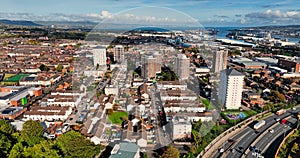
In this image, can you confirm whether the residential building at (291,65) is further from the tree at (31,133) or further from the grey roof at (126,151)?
the tree at (31,133)

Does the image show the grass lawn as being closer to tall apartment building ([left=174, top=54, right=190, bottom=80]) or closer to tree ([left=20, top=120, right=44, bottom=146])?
tree ([left=20, top=120, right=44, bottom=146])

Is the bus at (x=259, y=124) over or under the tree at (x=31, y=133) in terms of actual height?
under

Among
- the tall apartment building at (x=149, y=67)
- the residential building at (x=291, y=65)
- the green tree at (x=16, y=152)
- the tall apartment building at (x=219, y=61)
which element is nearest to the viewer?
the green tree at (x=16, y=152)

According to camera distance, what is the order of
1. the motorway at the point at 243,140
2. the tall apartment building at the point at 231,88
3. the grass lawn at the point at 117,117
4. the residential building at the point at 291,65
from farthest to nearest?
the residential building at the point at 291,65 → the tall apartment building at the point at 231,88 → the grass lawn at the point at 117,117 → the motorway at the point at 243,140

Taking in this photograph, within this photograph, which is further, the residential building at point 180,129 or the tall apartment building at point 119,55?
the tall apartment building at point 119,55

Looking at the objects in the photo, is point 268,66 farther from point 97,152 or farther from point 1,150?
point 1,150

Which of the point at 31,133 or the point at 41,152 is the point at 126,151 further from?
the point at 31,133

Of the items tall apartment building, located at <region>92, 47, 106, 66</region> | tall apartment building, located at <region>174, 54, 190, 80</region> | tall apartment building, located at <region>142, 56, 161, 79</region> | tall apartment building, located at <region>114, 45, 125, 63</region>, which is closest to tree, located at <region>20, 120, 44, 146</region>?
tall apartment building, located at <region>174, 54, 190, 80</region>

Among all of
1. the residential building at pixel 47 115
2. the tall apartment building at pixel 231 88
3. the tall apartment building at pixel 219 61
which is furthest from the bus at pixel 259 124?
the residential building at pixel 47 115
